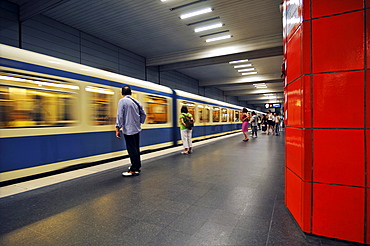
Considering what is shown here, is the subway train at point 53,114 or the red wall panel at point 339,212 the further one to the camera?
the subway train at point 53,114

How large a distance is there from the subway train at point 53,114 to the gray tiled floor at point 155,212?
2.66 feet

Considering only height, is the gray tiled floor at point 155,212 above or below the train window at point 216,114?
below

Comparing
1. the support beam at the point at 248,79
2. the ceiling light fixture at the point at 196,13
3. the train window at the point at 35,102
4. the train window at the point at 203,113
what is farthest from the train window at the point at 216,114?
the train window at the point at 35,102

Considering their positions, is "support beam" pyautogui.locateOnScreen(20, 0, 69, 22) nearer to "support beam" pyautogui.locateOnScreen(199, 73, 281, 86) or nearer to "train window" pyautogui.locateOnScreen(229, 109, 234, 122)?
"train window" pyautogui.locateOnScreen(229, 109, 234, 122)

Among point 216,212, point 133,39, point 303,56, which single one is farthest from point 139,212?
Answer: point 133,39

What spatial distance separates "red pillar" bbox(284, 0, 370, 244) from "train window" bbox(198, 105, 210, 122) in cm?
924

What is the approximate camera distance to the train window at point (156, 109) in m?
7.17

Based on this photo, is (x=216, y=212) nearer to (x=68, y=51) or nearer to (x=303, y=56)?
(x=303, y=56)

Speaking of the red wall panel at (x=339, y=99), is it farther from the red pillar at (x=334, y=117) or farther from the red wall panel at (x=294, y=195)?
the red wall panel at (x=294, y=195)

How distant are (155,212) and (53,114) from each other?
124 inches

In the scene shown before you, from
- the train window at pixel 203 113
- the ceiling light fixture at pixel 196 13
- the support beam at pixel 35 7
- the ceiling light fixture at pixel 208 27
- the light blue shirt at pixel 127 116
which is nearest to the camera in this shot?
the light blue shirt at pixel 127 116

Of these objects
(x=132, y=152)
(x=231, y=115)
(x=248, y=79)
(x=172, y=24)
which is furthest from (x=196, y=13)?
(x=248, y=79)

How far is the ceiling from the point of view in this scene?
25.2 feet

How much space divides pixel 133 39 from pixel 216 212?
10462mm
